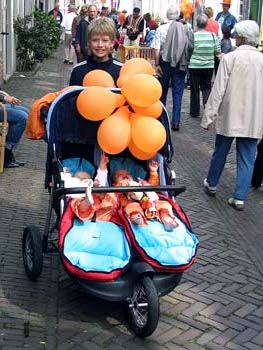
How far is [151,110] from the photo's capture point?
16.8 feet

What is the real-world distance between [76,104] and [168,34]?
23.4 feet

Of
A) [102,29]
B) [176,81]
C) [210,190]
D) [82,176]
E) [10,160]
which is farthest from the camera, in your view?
[176,81]

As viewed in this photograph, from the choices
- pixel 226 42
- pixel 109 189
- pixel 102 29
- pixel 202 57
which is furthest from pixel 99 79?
pixel 226 42

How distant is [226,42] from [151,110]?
1058 centimetres

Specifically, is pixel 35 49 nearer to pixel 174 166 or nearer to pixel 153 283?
pixel 174 166

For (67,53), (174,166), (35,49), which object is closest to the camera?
(174,166)

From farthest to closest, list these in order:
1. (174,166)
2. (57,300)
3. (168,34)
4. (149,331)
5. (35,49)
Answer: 1. (35,49)
2. (168,34)
3. (174,166)
4. (57,300)
5. (149,331)

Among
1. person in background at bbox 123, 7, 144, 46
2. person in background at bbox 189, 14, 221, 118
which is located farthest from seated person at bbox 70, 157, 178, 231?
person in background at bbox 123, 7, 144, 46

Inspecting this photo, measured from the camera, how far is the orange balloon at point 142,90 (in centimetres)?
486

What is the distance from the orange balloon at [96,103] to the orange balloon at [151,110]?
0.18m

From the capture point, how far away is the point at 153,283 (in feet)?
14.6

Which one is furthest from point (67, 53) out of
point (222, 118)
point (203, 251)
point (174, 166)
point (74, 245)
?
point (74, 245)

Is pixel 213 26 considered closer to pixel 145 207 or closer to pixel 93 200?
pixel 145 207

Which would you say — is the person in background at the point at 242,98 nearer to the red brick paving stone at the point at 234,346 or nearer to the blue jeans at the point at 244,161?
the blue jeans at the point at 244,161
